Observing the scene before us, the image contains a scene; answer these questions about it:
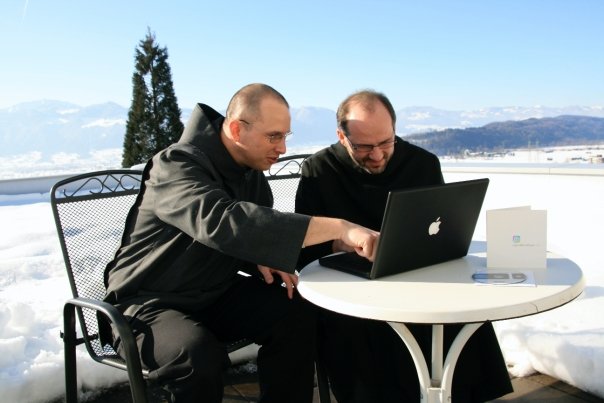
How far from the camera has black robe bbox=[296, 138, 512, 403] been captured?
227 cm

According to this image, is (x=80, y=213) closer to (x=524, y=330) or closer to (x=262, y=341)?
(x=262, y=341)

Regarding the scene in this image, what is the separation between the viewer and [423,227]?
5.39 feet

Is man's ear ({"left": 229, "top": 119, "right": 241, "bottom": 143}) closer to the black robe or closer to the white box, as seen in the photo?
the black robe

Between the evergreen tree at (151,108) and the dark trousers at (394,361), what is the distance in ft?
49.8

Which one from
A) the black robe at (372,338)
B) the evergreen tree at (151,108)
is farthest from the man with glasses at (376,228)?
the evergreen tree at (151,108)

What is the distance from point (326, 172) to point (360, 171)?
165mm

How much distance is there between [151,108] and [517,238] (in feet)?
54.7

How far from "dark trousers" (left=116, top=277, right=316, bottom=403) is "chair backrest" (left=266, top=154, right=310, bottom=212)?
2.86 ft

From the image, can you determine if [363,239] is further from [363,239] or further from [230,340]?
[230,340]

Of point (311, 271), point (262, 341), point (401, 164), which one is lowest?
point (262, 341)

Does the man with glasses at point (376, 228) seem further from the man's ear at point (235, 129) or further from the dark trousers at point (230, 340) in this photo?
the man's ear at point (235, 129)

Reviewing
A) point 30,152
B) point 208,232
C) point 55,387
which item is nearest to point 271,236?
point 208,232

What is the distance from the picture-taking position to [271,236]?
1717 millimetres

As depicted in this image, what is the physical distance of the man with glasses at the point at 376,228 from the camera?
7.48 feet
